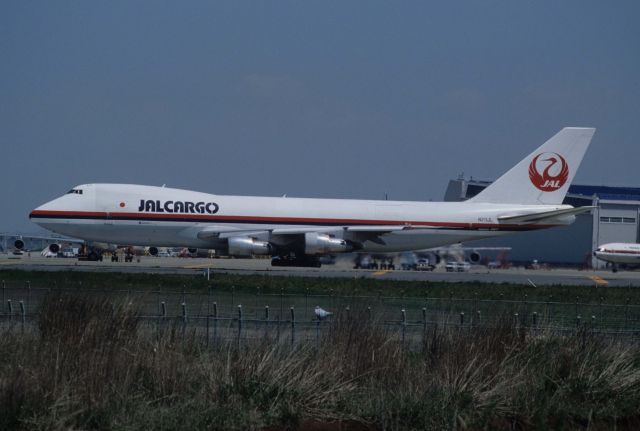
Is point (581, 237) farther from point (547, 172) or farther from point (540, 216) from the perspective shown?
point (540, 216)

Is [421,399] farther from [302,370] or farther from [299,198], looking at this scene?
[299,198]

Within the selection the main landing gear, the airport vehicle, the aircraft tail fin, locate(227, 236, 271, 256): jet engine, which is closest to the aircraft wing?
the aircraft tail fin

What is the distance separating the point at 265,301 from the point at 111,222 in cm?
2546

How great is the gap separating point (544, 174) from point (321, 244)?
1548 cm

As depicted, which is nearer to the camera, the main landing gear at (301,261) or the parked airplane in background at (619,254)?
the main landing gear at (301,261)

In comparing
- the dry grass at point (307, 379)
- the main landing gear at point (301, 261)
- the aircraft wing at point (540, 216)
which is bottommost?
the dry grass at point (307, 379)

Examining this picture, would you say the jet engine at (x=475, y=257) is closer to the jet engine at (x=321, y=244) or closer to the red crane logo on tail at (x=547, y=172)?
the red crane logo on tail at (x=547, y=172)

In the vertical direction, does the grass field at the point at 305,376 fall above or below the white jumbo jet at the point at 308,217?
below

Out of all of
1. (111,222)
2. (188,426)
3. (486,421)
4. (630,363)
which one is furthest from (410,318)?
(111,222)

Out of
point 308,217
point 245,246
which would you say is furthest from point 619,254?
point 245,246

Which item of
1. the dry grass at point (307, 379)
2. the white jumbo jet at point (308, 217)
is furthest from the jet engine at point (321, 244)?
the dry grass at point (307, 379)

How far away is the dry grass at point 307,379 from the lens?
12633 mm

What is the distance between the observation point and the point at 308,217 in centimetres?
4906

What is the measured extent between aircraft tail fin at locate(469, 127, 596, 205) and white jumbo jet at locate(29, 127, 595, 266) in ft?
0.20
